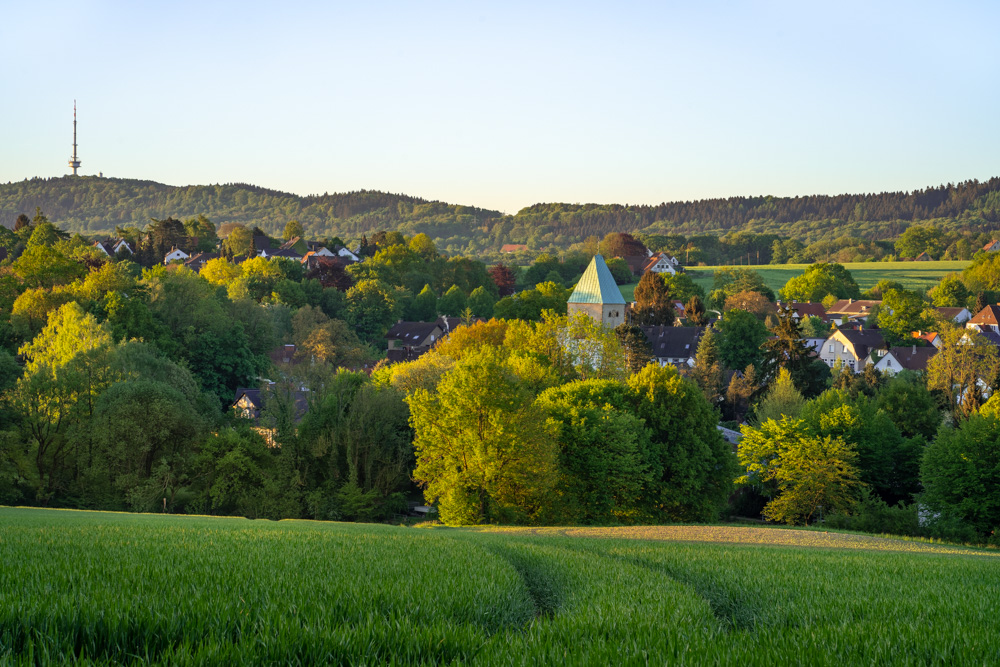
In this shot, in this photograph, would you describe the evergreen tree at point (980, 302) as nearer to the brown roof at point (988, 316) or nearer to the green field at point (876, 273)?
the brown roof at point (988, 316)

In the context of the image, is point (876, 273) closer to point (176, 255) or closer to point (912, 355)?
point (912, 355)

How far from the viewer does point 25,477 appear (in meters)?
40.3

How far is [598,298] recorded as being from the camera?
76062 millimetres

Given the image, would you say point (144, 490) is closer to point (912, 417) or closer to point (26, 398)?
point (26, 398)

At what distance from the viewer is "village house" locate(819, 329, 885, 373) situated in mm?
98750

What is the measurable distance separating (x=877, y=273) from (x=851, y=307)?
46138mm

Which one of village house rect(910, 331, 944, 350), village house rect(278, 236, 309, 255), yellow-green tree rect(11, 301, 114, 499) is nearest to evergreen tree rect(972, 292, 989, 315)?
village house rect(910, 331, 944, 350)

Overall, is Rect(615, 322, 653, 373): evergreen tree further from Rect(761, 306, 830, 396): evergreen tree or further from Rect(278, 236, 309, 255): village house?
Rect(278, 236, 309, 255): village house

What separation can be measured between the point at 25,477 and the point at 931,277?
525ft

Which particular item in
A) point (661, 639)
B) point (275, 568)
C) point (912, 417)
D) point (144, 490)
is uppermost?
point (661, 639)

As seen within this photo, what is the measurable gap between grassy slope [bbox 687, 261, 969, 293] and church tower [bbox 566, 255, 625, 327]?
265 feet

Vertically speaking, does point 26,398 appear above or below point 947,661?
below

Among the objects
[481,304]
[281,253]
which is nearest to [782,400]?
[481,304]

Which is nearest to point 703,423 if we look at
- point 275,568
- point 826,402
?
point 826,402
